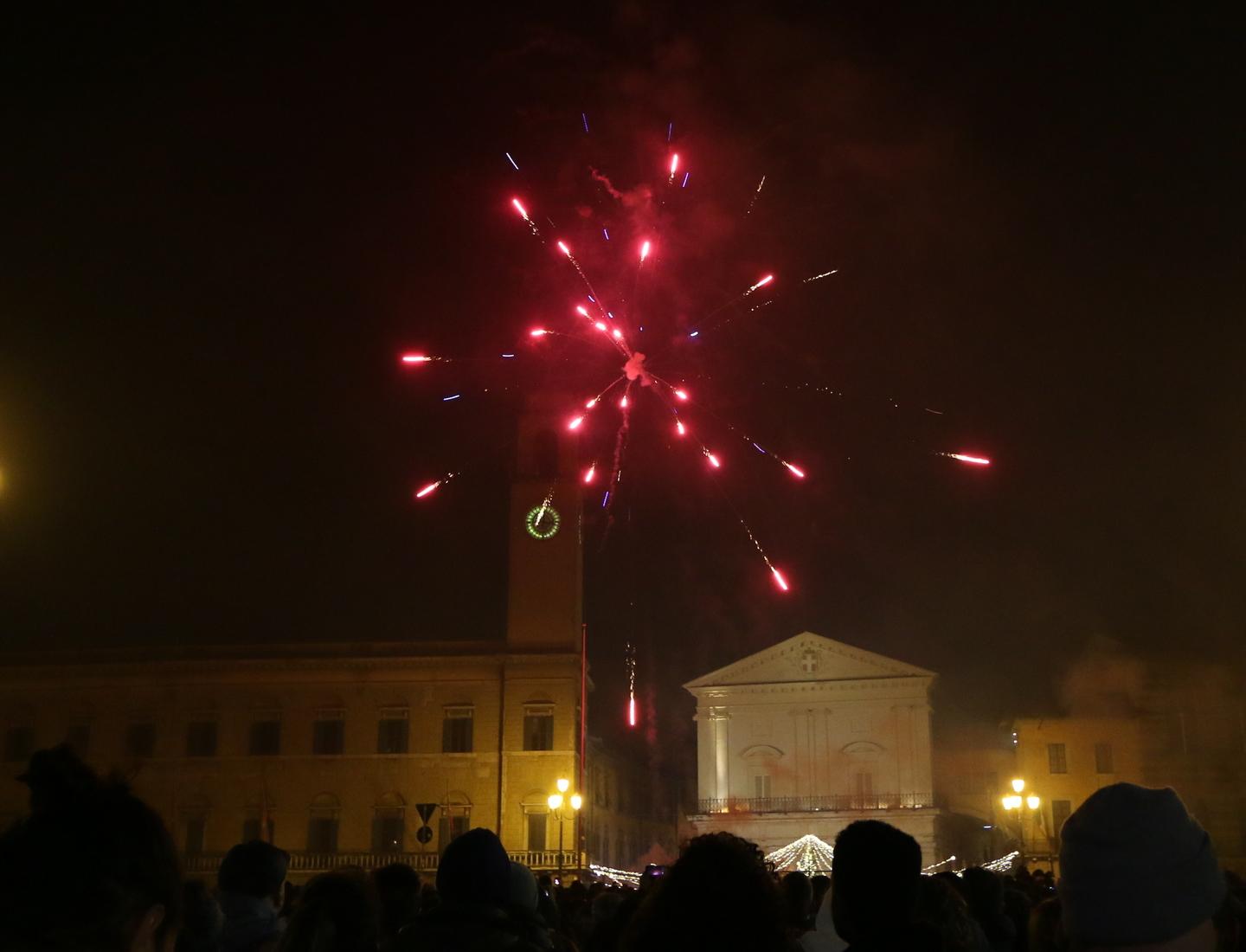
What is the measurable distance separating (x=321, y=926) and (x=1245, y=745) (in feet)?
148

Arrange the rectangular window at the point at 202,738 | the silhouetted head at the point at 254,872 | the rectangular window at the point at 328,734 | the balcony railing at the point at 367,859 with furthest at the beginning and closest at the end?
the rectangular window at the point at 202,738 < the rectangular window at the point at 328,734 < the balcony railing at the point at 367,859 < the silhouetted head at the point at 254,872

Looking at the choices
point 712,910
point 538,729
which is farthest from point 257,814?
point 712,910

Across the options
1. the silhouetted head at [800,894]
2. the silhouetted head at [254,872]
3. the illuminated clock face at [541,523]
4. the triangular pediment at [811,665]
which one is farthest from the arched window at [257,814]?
the silhouetted head at [254,872]

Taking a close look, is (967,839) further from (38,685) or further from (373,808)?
(38,685)

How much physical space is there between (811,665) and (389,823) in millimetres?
14941

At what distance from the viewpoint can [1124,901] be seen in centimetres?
238

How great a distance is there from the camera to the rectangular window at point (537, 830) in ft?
131

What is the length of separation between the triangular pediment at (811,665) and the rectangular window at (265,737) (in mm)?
14353

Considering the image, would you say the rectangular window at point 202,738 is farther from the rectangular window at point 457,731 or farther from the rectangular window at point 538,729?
the rectangular window at point 538,729

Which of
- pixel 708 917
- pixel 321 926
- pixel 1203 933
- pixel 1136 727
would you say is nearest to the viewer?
pixel 1203 933

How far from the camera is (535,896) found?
4.61m

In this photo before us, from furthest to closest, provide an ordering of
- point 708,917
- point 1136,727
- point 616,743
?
point 616,743, point 1136,727, point 708,917

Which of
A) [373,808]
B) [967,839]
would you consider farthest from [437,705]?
[967,839]

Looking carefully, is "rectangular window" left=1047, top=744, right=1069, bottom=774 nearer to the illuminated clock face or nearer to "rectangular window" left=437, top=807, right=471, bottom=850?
the illuminated clock face
